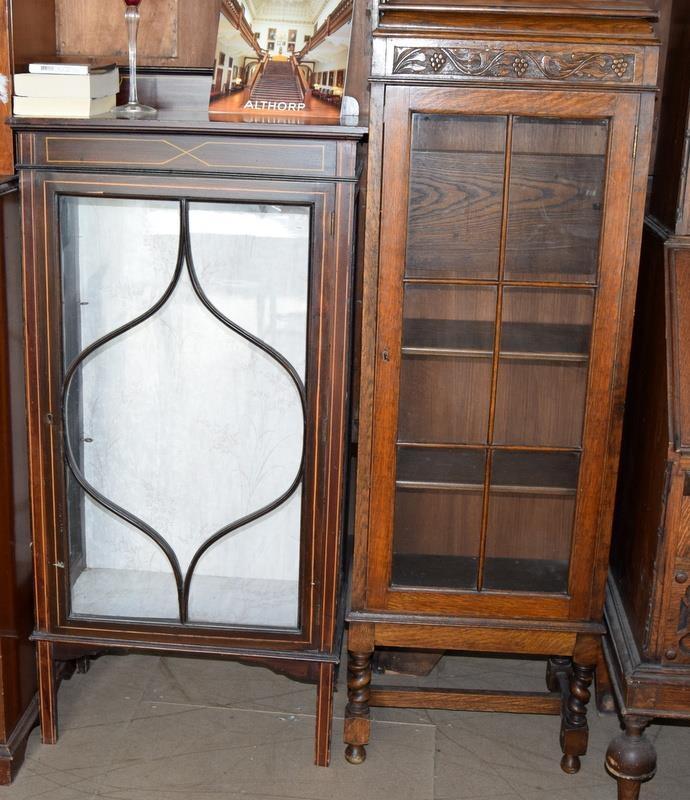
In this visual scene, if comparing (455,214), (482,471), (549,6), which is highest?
(549,6)

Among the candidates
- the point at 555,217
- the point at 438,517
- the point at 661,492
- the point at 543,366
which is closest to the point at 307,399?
the point at 438,517

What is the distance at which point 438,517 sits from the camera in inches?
88.0

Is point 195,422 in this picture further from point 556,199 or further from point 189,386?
point 556,199

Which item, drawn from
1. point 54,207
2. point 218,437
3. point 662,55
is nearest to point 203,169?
point 54,207

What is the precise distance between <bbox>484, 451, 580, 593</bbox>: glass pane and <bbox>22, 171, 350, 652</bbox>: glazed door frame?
34cm

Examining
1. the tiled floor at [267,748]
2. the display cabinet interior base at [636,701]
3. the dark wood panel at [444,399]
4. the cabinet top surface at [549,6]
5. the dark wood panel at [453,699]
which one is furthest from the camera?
the dark wood panel at [453,699]

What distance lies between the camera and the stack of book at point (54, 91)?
2.06 metres

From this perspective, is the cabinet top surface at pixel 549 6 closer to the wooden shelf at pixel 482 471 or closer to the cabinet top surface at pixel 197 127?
the cabinet top surface at pixel 197 127

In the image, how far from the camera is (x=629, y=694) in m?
2.05

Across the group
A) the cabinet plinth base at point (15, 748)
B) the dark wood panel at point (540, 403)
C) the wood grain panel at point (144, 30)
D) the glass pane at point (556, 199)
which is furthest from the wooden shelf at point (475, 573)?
the wood grain panel at point (144, 30)

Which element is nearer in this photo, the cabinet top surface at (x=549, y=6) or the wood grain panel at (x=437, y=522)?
the cabinet top surface at (x=549, y=6)

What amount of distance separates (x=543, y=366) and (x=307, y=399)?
1.58 feet

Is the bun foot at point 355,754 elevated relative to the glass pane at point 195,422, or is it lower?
lower

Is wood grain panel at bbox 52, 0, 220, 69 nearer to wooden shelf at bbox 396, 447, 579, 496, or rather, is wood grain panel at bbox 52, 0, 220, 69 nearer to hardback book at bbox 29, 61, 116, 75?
hardback book at bbox 29, 61, 116, 75
